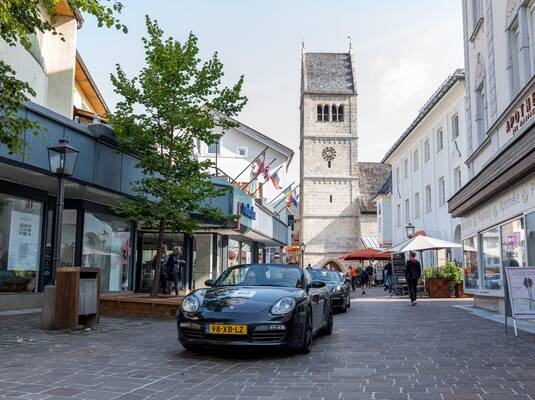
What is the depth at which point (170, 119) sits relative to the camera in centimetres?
1461

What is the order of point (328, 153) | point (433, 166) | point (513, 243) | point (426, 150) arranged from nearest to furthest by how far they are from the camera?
point (513, 243) → point (433, 166) → point (426, 150) → point (328, 153)

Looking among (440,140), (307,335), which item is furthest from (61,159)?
(440,140)

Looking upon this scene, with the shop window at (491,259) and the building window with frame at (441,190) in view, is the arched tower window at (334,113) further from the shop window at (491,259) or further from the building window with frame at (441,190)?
the shop window at (491,259)

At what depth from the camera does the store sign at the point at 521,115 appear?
11773mm

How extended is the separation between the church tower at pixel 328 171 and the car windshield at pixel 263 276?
59807 millimetres

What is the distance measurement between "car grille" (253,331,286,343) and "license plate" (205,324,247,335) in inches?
6.8

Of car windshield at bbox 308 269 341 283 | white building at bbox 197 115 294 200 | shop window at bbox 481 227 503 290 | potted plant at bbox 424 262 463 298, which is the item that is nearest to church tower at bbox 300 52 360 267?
white building at bbox 197 115 294 200

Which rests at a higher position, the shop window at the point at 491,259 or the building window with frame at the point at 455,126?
the building window with frame at the point at 455,126

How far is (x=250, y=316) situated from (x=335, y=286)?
9427mm

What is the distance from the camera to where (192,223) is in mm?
15531

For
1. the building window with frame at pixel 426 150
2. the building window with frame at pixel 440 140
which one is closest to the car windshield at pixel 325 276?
the building window with frame at pixel 440 140

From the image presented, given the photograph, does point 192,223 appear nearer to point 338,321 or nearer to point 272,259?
point 338,321

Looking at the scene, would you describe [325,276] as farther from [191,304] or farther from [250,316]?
[250,316]

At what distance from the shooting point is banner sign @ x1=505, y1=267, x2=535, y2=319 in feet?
33.0
